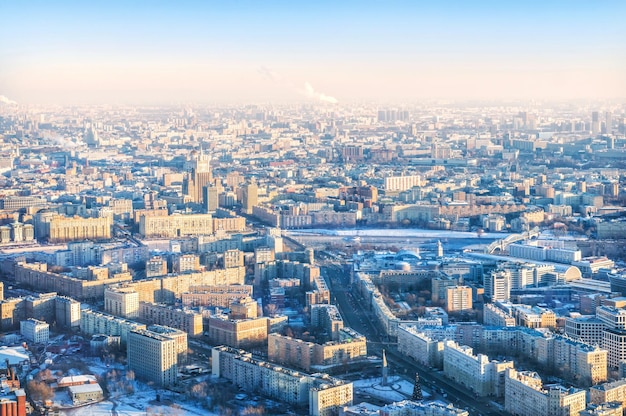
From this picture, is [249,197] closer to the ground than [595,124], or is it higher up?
closer to the ground

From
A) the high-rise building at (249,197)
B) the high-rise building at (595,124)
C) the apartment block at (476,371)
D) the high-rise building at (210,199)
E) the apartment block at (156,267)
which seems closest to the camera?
the apartment block at (476,371)

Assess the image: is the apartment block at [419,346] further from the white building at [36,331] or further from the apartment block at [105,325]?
the white building at [36,331]

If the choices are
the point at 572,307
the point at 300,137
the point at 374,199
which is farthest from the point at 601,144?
the point at 572,307

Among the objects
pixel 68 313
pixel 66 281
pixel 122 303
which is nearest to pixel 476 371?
pixel 122 303

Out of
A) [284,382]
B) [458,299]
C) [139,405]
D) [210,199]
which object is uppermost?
[210,199]

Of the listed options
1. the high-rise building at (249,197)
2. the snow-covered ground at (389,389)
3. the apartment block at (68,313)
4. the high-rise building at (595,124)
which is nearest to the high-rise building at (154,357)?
the snow-covered ground at (389,389)

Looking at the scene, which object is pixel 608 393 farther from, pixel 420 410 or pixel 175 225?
pixel 175 225
